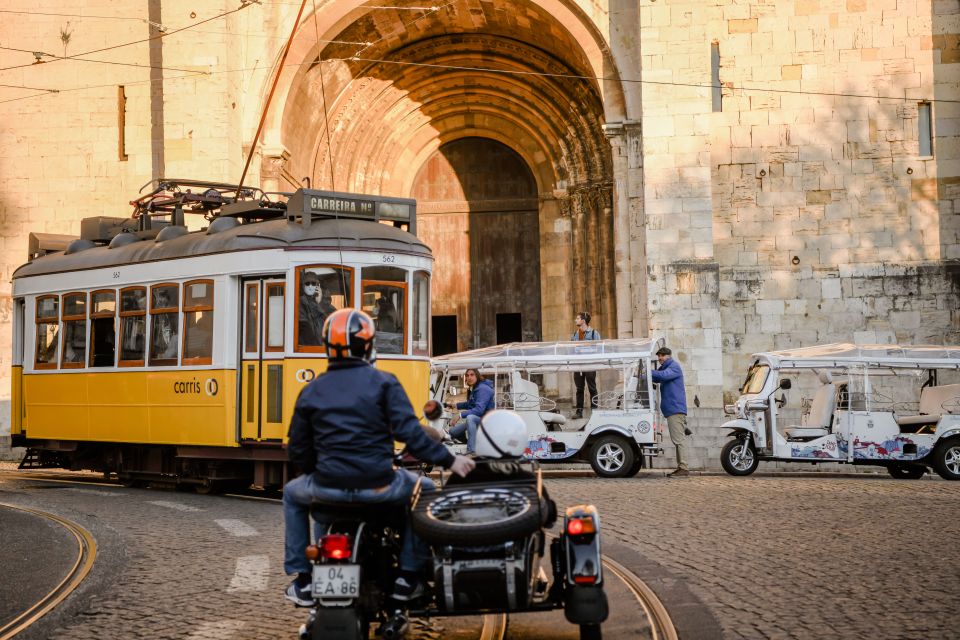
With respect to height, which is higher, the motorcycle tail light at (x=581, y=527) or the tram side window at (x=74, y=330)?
the tram side window at (x=74, y=330)

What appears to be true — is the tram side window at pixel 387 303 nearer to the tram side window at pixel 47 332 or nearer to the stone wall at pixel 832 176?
the tram side window at pixel 47 332

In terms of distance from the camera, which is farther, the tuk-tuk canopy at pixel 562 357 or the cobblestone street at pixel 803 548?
the tuk-tuk canopy at pixel 562 357

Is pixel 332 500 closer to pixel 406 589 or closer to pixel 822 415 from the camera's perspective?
pixel 406 589

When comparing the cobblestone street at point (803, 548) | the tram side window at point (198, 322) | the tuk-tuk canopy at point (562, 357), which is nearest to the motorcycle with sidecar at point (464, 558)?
the cobblestone street at point (803, 548)

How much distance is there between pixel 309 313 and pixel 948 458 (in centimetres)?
838

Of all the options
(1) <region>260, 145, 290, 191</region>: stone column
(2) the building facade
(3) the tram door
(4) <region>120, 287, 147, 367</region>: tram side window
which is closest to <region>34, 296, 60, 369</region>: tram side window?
(4) <region>120, 287, 147, 367</region>: tram side window

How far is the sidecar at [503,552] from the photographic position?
181 inches

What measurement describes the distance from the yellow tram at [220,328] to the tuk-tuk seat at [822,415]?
552 centimetres

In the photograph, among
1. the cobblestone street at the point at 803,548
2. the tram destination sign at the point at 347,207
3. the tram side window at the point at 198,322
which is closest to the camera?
the cobblestone street at the point at 803,548

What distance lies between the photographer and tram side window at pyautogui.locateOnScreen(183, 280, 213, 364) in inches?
484

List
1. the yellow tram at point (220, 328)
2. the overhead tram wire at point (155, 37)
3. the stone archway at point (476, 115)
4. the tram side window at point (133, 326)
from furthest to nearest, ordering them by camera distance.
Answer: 1. the stone archway at point (476, 115)
2. the overhead tram wire at point (155, 37)
3. the tram side window at point (133, 326)
4. the yellow tram at point (220, 328)

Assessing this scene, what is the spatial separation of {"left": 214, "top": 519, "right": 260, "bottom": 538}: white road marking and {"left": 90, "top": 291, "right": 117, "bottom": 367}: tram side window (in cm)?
448

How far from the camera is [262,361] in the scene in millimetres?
11867

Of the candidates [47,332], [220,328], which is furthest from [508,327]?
[220,328]
